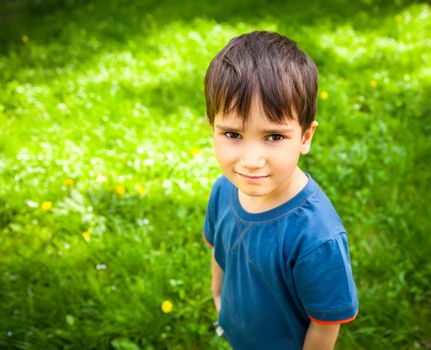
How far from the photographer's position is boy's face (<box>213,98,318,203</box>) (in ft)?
3.50

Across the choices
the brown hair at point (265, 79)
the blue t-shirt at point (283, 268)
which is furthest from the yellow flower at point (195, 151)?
the brown hair at point (265, 79)

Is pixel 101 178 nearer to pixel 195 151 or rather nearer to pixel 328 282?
pixel 195 151

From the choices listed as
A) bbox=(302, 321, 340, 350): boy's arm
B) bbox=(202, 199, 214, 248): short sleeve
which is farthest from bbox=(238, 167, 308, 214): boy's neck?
bbox=(302, 321, 340, 350): boy's arm

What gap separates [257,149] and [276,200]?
0.73ft

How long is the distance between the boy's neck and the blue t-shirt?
18mm

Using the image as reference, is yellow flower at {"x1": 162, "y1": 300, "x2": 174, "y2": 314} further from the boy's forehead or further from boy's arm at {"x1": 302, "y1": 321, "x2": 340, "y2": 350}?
the boy's forehead

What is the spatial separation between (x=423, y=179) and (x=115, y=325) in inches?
81.8

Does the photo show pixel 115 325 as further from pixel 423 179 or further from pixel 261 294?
pixel 423 179

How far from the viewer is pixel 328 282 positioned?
113cm

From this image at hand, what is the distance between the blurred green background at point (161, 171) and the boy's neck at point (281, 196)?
3.43ft

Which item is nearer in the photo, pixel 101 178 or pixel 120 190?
pixel 120 190

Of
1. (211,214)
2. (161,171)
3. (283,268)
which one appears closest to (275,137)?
(283,268)

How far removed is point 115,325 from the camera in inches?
82.0

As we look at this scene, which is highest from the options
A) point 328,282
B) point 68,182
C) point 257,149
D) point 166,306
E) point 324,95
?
point 324,95
